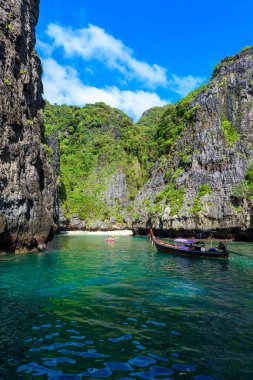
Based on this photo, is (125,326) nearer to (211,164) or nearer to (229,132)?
(211,164)

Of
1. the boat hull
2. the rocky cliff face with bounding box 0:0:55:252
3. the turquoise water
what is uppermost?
the rocky cliff face with bounding box 0:0:55:252

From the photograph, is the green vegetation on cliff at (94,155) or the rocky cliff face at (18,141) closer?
the rocky cliff face at (18,141)

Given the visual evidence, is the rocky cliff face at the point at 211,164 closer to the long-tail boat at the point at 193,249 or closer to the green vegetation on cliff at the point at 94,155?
the long-tail boat at the point at 193,249

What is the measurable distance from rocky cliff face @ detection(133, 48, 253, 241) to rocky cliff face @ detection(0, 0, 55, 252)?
30725mm

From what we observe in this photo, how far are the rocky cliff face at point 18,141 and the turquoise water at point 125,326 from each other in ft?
33.8

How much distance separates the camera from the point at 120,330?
33.7 ft

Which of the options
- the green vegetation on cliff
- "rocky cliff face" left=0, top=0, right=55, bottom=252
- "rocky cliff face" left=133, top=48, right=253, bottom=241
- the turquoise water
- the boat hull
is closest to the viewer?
the turquoise water

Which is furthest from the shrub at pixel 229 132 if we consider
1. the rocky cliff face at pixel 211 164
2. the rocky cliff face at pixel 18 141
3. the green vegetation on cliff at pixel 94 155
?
the green vegetation on cliff at pixel 94 155

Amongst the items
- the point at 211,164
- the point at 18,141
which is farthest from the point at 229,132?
the point at 18,141

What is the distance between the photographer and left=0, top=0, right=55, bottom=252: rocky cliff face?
1146 inches

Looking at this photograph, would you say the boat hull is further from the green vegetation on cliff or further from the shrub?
the green vegetation on cliff

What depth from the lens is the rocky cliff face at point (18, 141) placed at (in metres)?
29.1

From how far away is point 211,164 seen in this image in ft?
198

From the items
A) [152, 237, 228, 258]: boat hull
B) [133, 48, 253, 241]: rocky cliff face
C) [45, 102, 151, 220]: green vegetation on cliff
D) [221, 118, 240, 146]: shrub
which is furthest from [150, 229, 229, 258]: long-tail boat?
[45, 102, 151, 220]: green vegetation on cliff
